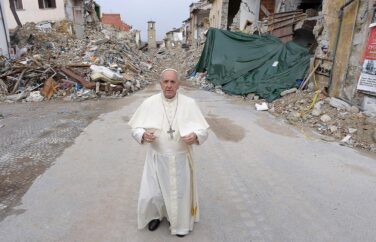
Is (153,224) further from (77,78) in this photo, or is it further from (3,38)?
(3,38)

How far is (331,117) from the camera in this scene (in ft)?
23.1

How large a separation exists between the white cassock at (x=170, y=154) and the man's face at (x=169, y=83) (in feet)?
0.29

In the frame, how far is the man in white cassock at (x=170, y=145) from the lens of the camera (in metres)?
2.57

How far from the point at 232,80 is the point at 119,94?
183 inches

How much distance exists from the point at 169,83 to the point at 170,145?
0.57 meters

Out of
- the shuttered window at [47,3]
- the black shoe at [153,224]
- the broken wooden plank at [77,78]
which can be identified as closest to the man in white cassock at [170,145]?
the black shoe at [153,224]

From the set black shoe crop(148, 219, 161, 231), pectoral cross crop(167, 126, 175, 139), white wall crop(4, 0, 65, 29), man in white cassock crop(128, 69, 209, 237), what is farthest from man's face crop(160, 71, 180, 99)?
white wall crop(4, 0, 65, 29)

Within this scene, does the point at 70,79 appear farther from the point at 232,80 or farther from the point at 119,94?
the point at 232,80

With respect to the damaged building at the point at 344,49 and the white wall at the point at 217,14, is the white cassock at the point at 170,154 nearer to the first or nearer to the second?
the damaged building at the point at 344,49

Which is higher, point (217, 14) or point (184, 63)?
point (217, 14)

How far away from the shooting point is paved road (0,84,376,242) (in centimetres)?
291

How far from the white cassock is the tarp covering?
7381 millimetres

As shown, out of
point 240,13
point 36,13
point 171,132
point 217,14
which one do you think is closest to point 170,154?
point 171,132

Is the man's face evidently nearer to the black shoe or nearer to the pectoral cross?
the pectoral cross
